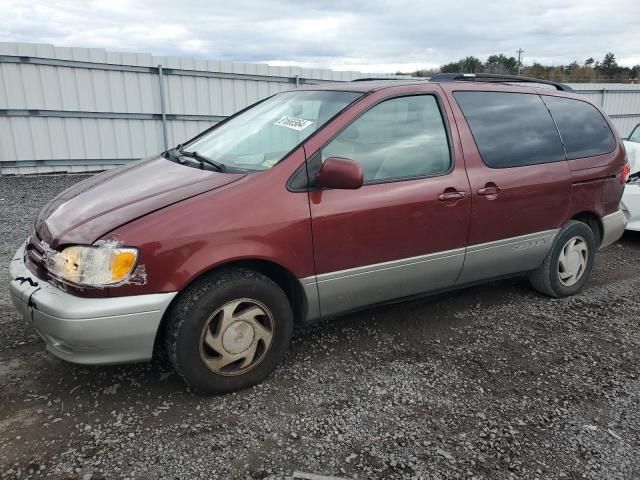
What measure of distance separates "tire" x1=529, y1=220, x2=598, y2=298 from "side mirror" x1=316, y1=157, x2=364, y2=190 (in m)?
2.14

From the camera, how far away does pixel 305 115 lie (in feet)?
10.7

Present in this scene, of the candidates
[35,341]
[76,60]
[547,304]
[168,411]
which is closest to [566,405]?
[547,304]

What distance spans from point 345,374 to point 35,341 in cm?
204

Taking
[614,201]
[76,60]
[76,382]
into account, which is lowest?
[76,382]

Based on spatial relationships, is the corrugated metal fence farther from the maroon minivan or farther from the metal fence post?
the maroon minivan

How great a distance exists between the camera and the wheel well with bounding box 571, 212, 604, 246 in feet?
13.9

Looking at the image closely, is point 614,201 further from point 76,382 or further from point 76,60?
point 76,60

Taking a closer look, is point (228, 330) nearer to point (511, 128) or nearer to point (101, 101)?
point (511, 128)

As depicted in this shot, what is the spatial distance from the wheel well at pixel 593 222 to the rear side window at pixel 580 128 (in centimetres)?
50

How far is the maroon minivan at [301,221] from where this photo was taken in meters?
2.47

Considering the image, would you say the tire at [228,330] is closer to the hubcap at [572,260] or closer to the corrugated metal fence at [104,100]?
the hubcap at [572,260]

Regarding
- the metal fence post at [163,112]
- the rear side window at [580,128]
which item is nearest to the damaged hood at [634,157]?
the rear side window at [580,128]

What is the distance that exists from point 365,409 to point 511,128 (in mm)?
2328

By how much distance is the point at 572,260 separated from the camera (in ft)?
13.8
